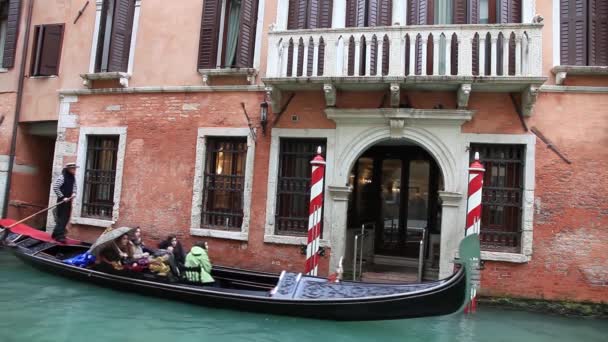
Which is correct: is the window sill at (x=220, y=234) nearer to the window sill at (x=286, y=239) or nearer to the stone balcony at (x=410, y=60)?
the window sill at (x=286, y=239)

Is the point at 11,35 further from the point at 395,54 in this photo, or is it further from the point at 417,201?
the point at 417,201

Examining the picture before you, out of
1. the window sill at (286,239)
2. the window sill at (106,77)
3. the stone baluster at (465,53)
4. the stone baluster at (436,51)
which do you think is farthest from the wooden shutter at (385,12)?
the window sill at (106,77)

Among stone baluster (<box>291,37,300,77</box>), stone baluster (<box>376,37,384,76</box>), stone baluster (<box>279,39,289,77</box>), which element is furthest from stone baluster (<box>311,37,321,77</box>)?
stone baluster (<box>376,37,384,76</box>)

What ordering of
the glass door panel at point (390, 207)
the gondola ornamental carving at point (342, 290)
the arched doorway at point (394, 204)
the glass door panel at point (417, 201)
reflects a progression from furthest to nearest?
the glass door panel at point (390, 207) < the glass door panel at point (417, 201) < the arched doorway at point (394, 204) < the gondola ornamental carving at point (342, 290)

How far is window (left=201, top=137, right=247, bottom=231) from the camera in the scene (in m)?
8.09

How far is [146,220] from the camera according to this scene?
848cm

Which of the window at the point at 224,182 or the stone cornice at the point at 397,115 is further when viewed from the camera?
the window at the point at 224,182

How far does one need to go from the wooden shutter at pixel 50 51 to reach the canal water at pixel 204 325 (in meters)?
5.03

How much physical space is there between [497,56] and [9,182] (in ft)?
31.8

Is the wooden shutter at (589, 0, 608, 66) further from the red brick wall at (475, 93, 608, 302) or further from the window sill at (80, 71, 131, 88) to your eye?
the window sill at (80, 71, 131, 88)

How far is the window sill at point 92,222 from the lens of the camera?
28.5 ft

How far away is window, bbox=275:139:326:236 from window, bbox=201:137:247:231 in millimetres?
699

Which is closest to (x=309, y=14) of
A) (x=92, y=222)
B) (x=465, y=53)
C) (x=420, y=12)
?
(x=420, y=12)

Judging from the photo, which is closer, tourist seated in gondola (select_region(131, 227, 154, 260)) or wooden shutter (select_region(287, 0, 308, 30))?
tourist seated in gondola (select_region(131, 227, 154, 260))
